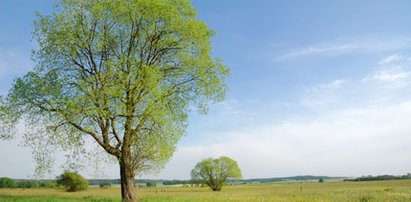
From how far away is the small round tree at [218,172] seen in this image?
301 ft

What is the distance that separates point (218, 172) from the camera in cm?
9200

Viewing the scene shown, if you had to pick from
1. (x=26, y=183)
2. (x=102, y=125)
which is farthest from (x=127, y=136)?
(x=26, y=183)

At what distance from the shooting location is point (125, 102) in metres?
21.3

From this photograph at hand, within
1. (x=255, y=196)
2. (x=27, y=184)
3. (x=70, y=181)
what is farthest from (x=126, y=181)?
(x=27, y=184)

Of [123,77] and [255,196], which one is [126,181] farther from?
→ [255,196]

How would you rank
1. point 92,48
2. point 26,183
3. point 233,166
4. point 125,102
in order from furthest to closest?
point 26,183, point 233,166, point 92,48, point 125,102

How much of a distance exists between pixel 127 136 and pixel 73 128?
3240 mm

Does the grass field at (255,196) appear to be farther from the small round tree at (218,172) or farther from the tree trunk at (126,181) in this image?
the small round tree at (218,172)

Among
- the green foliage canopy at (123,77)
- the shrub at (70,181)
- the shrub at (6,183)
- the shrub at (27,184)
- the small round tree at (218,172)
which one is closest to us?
the green foliage canopy at (123,77)

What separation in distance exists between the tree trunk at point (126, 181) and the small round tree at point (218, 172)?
7046 cm

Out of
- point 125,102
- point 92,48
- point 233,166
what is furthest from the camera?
point 233,166

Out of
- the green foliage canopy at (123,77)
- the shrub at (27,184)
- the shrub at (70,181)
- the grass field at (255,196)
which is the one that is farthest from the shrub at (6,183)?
the green foliage canopy at (123,77)

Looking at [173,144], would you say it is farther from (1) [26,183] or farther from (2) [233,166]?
(1) [26,183]

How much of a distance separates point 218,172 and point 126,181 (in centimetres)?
7087
